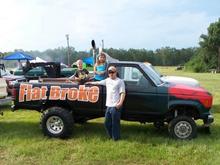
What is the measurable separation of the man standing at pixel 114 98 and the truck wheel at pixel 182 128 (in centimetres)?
122

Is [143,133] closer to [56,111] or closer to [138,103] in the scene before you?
[138,103]

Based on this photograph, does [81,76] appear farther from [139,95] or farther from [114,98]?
[139,95]

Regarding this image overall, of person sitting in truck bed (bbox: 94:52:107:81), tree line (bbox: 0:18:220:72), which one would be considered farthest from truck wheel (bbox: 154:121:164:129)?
tree line (bbox: 0:18:220:72)

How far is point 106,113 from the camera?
953cm

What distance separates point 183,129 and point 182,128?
0.11 feet

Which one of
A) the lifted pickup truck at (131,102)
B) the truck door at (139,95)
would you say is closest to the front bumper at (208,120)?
the lifted pickup truck at (131,102)

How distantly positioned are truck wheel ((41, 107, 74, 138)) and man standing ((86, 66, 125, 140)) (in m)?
0.91

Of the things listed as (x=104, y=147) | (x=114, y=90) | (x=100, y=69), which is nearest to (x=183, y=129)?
(x=114, y=90)

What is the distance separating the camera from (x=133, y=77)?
392 inches

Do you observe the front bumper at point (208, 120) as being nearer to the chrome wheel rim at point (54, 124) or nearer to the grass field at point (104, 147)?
the grass field at point (104, 147)

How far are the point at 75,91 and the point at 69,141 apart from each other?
1.13 metres

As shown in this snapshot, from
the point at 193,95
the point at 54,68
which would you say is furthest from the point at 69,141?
the point at 54,68

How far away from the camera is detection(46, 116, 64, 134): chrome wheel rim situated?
9836 mm

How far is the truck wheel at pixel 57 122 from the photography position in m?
9.73
